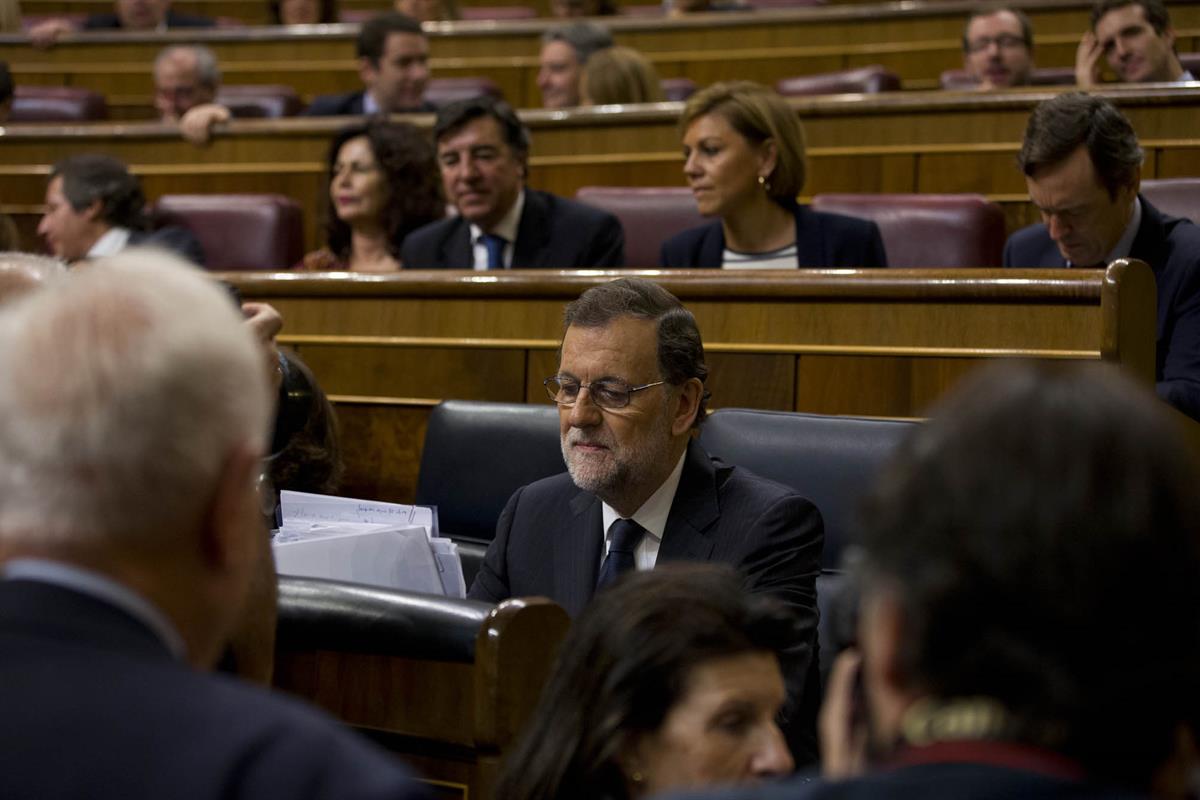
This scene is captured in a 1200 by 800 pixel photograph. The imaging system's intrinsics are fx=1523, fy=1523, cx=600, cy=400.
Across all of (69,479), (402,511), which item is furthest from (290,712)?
(402,511)

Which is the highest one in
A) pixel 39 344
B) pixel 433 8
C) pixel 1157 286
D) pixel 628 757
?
pixel 433 8

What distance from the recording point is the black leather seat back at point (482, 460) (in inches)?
72.6

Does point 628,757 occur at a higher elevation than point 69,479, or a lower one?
lower

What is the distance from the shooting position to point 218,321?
0.59 meters

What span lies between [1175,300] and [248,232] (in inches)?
77.6

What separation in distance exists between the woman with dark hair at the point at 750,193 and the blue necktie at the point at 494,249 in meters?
0.30

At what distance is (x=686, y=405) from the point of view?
1.62 meters

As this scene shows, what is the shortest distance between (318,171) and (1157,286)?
2.07 m

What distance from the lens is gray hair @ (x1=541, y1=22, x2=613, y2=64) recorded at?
3.85m

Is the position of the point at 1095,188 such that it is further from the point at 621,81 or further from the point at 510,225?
the point at 621,81

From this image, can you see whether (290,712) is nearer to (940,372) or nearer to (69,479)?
(69,479)

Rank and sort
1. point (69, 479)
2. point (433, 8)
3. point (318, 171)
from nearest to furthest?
1. point (69, 479)
2. point (318, 171)
3. point (433, 8)

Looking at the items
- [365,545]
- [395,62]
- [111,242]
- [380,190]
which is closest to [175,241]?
[111,242]

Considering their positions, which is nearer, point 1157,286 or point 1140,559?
point 1140,559
